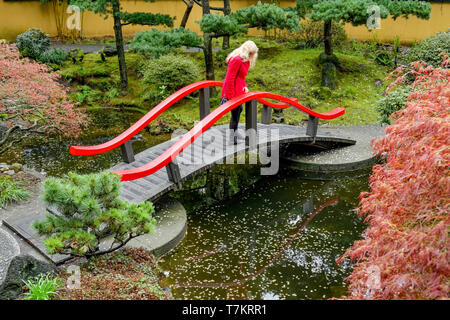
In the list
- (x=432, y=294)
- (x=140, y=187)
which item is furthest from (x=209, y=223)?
(x=432, y=294)

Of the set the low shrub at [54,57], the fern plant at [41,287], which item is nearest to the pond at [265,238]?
the fern plant at [41,287]

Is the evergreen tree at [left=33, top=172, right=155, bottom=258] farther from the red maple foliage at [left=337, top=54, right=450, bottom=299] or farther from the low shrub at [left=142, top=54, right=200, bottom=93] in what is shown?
the low shrub at [left=142, top=54, right=200, bottom=93]

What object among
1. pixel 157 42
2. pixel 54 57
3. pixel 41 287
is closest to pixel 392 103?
pixel 157 42

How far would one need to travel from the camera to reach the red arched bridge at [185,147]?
18.4 ft

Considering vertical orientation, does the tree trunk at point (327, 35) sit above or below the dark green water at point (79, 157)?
above

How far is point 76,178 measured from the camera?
3.92 metres

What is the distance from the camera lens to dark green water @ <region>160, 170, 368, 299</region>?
474cm

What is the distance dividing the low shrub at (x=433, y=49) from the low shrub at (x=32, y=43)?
999 centimetres

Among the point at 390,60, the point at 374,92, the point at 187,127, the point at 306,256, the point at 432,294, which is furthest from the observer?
the point at 390,60

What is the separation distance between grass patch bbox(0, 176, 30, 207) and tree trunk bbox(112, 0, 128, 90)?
5.86 metres

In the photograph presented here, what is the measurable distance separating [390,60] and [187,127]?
6699 mm

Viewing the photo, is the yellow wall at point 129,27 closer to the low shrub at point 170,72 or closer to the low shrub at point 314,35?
the low shrub at point 314,35
